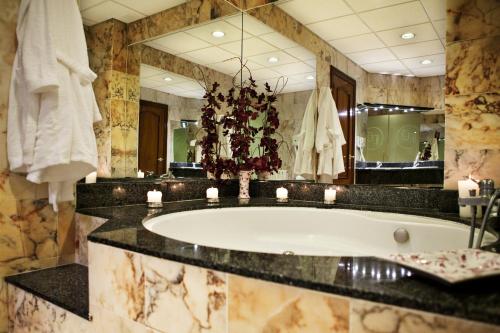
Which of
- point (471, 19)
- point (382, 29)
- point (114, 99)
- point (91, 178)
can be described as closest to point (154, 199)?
point (91, 178)

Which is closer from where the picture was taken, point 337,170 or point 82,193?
point 82,193

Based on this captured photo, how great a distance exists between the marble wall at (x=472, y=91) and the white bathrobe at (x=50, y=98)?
5.66 feet

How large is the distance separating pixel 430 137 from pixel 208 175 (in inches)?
57.5

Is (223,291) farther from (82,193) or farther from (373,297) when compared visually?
(82,193)

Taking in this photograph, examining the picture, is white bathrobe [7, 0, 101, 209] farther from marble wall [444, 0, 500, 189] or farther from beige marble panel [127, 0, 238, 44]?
marble wall [444, 0, 500, 189]

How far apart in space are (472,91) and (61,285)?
2.08 meters

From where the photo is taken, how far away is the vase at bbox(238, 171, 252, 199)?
246 centimetres

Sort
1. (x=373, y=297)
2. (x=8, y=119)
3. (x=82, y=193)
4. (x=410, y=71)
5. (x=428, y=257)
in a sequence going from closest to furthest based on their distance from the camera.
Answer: (x=373, y=297)
(x=428, y=257)
(x=8, y=119)
(x=82, y=193)
(x=410, y=71)

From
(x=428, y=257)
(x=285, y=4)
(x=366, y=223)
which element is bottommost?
(x=366, y=223)

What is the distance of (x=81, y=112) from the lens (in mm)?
1434

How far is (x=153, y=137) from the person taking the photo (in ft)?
6.98

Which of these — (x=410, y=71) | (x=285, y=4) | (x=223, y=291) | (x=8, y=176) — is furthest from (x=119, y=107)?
(x=410, y=71)

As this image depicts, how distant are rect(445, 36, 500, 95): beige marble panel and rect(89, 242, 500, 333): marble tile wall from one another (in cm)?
156

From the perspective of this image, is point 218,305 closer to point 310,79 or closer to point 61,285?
point 61,285
